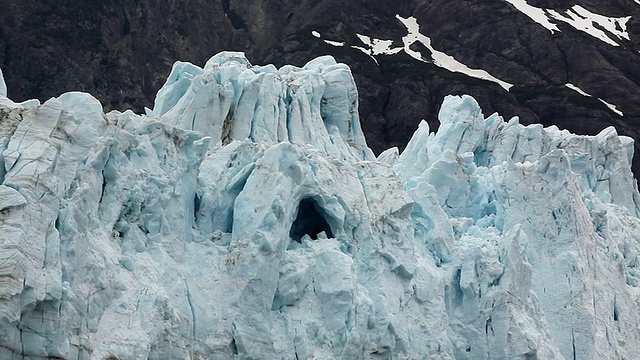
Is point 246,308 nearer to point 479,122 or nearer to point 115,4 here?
point 479,122

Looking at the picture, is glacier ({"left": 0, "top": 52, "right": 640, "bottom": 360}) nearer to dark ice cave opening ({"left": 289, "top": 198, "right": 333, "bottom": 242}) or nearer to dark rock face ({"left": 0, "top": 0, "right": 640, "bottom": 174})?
dark ice cave opening ({"left": 289, "top": 198, "right": 333, "bottom": 242})

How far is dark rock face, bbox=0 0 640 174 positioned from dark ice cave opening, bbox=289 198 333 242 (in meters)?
54.0

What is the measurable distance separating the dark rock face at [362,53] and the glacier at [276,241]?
50.0 meters

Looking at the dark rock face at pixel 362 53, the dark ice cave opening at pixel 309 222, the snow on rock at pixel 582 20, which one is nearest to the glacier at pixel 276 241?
the dark ice cave opening at pixel 309 222

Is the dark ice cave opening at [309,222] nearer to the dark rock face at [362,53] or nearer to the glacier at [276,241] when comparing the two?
the glacier at [276,241]

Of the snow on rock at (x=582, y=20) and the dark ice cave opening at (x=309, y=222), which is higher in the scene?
the dark ice cave opening at (x=309, y=222)

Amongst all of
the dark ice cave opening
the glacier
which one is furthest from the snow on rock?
the dark ice cave opening

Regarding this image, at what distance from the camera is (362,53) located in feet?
282

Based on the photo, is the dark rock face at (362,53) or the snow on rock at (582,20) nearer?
the dark rock face at (362,53)

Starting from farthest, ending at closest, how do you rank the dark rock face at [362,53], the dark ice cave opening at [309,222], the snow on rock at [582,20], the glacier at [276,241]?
the snow on rock at [582,20] → the dark rock face at [362,53] → the dark ice cave opening at [309,222] → the glacier at [276,241]

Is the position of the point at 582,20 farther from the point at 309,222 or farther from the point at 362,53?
the point at 309,222

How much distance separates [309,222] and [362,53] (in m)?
65.0

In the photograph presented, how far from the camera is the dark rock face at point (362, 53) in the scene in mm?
76562

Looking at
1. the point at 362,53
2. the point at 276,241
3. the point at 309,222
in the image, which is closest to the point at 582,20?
the point at 362,53
